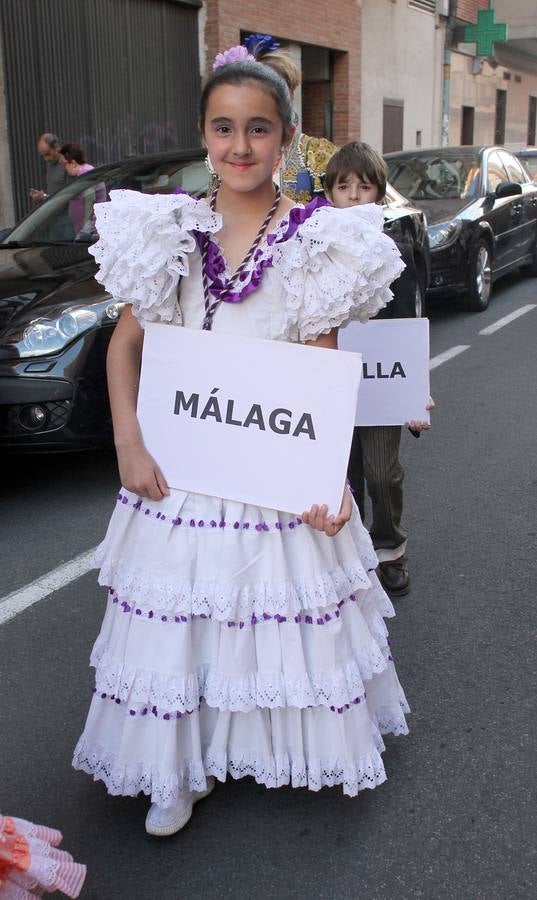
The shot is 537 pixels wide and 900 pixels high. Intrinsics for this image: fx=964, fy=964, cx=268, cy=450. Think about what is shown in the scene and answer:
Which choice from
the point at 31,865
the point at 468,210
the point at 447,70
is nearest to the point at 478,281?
the point at 468,210

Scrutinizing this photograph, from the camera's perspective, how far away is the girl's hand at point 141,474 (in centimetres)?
220

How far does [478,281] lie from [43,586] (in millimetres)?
6865

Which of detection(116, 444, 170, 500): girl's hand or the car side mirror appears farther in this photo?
the car side mirror

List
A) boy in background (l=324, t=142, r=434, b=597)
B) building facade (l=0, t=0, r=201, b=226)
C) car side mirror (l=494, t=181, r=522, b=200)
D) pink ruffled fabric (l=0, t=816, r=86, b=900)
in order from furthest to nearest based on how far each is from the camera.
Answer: building facade (l=0, t=0, r=201, b=226)
car side mirror (l=494, t=181, r=522, b=200)
boy in background (l=324, t=142, r=434, b=597)
pink ruffled fabric (l=0, t=816, r=86, b=900)

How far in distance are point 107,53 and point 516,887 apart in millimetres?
12525

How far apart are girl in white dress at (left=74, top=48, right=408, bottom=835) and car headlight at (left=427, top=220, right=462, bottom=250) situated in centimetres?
697

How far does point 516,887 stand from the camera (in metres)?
2.20

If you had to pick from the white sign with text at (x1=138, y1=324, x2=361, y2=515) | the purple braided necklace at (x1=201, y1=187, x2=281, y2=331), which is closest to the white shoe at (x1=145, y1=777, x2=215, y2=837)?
the white sign with text at (x1=138, y1=324, x2=361, y2=515)

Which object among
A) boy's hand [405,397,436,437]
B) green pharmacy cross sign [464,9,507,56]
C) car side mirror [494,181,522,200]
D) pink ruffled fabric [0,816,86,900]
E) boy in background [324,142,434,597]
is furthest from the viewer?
green pharmacy cross sign [464,9,507,56]

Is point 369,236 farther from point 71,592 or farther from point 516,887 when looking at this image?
point 71,592

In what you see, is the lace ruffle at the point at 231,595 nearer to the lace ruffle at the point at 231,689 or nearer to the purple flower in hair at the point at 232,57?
the lace ruffle at the point at 231,689

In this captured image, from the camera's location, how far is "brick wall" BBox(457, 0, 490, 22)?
2380 centimetres

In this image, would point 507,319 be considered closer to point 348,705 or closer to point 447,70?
point 348,705

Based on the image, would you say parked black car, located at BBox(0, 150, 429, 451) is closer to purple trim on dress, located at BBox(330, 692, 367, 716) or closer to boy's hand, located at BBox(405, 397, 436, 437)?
boy's hand, located at BBox(405, 397, 436, 437)
